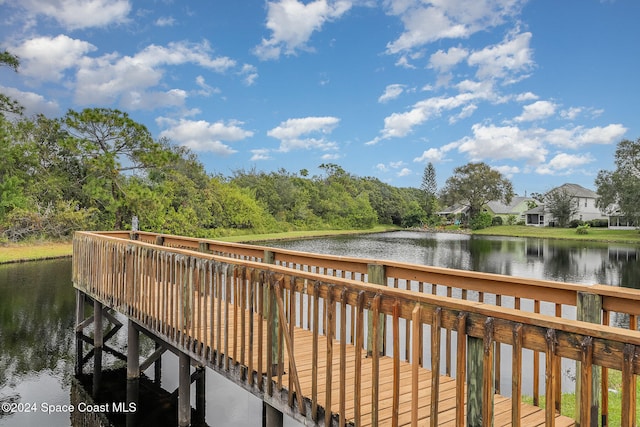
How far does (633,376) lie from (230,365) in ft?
11.1

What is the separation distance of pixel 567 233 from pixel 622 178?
7266 mm

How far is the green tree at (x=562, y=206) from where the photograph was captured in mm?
47906

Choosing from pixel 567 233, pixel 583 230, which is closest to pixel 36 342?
pixel 567 233

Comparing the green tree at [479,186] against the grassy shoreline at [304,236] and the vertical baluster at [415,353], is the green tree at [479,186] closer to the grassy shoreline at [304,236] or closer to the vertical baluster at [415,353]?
the grassy shoreline at [304,236]

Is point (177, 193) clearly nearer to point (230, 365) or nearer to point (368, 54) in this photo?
point (368, 54)

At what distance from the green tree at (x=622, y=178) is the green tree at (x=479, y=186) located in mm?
15089

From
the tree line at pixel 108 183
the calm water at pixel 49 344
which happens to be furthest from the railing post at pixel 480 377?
the tree line at pixel 108 183

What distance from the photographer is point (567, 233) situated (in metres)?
42.8

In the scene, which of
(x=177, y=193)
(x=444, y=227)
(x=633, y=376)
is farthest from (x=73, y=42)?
(x=444, y=227)

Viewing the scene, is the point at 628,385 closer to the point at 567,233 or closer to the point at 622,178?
the point at 567,233

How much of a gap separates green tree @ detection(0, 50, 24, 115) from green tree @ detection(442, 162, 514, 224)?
51168 millimetres

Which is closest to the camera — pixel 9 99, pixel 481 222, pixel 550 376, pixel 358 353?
pixel 550 376

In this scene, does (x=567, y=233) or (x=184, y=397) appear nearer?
(x=184, y=397)

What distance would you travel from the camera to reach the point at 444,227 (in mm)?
60906
